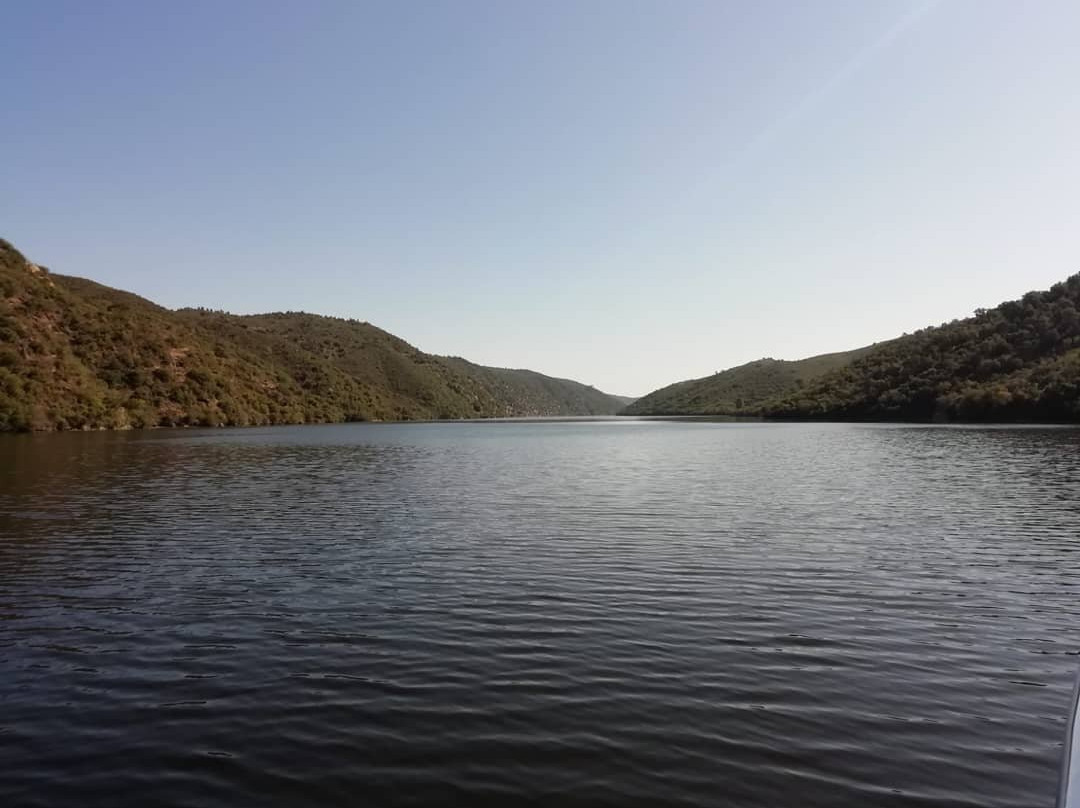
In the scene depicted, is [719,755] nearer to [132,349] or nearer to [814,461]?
[814,461]

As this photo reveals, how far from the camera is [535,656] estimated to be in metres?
14.8

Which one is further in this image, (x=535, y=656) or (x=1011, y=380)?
(x=1011, y=380)

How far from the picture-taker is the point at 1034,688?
13.2 metres

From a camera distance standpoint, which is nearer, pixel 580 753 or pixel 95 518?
pixel 580 753

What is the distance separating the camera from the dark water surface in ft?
32.1

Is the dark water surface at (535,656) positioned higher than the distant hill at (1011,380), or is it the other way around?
the distant hill at (1011,380)

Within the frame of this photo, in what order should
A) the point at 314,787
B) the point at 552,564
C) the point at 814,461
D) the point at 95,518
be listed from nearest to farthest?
the point at 314,787, the point at 552,564, the point at 95,518, the point at 814,461

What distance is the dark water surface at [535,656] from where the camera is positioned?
9.78 metres

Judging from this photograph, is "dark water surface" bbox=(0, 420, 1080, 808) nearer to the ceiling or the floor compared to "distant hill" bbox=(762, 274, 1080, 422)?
nearer to the floor

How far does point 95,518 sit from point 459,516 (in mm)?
17650

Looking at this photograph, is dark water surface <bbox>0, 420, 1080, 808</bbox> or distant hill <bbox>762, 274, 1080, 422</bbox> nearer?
dark water surface <bbox>0, 420, 1080, 808</bbox>

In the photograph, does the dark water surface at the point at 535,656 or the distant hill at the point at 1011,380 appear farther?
the distant hill at the point at 1011,380

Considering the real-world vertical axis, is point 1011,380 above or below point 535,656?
above

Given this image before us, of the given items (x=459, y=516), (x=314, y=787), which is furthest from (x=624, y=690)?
(x=459, y=516)
